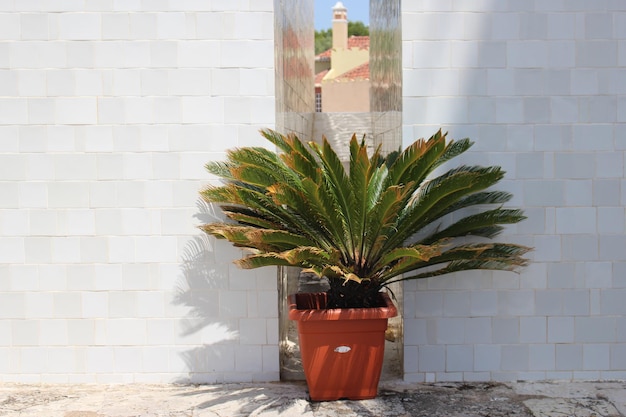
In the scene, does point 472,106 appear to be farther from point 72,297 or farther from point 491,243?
point 72,297

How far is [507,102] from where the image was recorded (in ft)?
16.5

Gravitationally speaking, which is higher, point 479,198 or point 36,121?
point 36,121

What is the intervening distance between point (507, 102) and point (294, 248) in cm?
176

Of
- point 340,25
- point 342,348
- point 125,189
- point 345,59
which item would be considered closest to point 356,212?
point 342,348

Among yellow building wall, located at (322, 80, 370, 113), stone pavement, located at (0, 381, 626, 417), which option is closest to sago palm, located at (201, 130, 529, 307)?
stone pavement, located at (0, 381, 626, 417)

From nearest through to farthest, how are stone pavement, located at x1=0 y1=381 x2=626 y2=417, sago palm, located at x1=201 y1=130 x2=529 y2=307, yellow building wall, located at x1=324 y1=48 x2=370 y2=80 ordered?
sago palm, located at x1=201 y1=130 x2=529 y2=307
stone pavement, located at x1=0 y1=381 x2=626 y2=417
yellow building wall, located at x1=324 y1=48 x2=370 y2=80

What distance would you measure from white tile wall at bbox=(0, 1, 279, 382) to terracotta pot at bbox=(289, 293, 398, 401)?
513 mm

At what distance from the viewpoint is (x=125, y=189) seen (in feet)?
16.6

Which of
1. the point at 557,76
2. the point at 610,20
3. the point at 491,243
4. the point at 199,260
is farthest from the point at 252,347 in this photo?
the point at 610,20

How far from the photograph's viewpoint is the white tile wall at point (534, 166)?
500 cm

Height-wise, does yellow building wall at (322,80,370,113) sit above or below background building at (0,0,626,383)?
above

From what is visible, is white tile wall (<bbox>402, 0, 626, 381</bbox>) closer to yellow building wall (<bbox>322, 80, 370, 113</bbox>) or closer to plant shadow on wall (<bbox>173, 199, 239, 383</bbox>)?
plant shadow on wall (<bbox>173, 199, 239, 383</bbox>)

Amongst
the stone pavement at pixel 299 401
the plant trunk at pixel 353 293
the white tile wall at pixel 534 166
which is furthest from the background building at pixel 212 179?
the plant trunk at pixel 353 293

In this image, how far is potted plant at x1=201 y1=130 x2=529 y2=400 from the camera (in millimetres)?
4395
